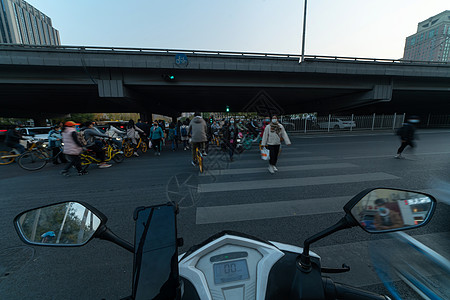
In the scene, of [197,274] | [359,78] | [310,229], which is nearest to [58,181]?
[197,274]

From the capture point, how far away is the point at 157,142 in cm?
1017

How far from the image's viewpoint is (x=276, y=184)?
16.1 ft

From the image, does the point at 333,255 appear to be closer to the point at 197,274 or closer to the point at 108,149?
the point at 197,274

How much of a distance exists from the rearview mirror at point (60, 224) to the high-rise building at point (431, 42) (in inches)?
2885

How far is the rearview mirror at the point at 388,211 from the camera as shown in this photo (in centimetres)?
119

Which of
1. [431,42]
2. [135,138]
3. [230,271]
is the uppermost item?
[431,42]

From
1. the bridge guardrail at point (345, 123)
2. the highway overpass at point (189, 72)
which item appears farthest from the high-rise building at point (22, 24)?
the bridge guardrail at point (345, 123)

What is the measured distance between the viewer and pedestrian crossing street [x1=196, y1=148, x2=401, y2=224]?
3463 mm

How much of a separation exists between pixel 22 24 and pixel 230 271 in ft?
386

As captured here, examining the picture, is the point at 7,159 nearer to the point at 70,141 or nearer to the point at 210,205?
the point at 70,141

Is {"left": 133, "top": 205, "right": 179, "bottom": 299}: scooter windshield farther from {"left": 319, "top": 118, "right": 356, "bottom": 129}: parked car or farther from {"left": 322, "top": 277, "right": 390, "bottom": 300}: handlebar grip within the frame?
{"left": 319, "top": 118, "right": 356, "bottom": 129}: parked car

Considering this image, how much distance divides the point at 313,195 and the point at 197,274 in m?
3.85

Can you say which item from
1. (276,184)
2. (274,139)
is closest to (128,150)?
(274,139)

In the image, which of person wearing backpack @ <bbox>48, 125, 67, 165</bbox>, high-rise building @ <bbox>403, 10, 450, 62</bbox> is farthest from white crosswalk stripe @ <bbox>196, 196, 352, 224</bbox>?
high-rise building @ <bbox>403, 10, 450, 62</bbox>
